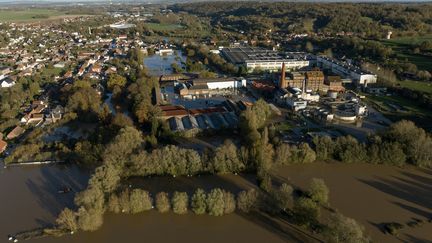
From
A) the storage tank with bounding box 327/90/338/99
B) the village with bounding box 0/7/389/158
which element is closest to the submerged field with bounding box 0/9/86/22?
the village with bounding box 0/7/389/158

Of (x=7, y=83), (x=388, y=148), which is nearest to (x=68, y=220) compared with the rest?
(x=388, y=148)

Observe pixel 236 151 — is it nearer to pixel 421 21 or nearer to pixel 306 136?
pixel 306 136

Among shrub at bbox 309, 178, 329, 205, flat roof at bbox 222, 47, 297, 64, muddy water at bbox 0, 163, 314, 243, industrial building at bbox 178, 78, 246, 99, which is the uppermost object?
flat roof at bbox 222, 47, 297, 64

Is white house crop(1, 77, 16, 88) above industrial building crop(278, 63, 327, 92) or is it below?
above

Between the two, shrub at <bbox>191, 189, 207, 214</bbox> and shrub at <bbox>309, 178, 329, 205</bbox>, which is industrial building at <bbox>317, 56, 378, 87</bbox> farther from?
shrub at <bbox>191, 189, 207, 214</bbox>

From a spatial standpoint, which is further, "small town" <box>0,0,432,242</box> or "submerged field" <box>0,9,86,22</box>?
"submerged field" <box>0,9,86,22</box>

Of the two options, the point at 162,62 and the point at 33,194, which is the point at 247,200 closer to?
the point at 33,194

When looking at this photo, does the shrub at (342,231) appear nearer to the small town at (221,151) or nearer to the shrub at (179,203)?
the small town at (221,151)
